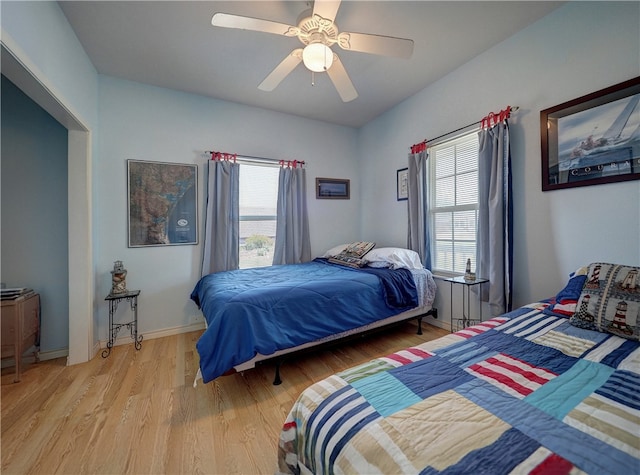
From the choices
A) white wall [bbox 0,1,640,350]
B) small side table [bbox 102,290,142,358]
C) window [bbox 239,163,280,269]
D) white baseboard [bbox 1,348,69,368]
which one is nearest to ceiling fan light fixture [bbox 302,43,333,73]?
white wall [bbox 0,1,640,350]

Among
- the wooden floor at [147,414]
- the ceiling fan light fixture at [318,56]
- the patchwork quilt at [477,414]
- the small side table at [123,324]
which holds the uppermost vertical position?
the ceiling fan light fixture at [318,56]

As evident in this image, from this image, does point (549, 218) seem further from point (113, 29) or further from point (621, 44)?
point (113, 29)

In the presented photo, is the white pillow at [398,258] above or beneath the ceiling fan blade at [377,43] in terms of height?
beneath

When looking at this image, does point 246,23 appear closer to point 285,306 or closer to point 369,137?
point 285,306

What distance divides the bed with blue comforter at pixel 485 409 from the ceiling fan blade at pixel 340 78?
73.4 inches

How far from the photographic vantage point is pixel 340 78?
76.2 inches

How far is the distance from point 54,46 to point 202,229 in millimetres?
1856

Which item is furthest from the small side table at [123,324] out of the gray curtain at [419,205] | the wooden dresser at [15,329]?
the gray curtain at [419,205]

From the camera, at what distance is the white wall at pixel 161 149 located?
2682 millimetres

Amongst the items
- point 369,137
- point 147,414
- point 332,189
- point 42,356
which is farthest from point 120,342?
point 369,137

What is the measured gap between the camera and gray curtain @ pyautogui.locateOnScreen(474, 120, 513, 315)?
2.25 m

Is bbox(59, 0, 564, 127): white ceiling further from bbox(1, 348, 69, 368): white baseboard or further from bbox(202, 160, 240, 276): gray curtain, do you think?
bbox(1, 348, 69, 368): white baseboard

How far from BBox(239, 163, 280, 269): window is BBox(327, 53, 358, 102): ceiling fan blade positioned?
1.67 meters

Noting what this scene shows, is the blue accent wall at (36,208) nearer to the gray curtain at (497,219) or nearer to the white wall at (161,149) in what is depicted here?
the white wall at (161,149)
